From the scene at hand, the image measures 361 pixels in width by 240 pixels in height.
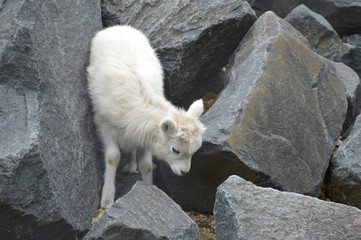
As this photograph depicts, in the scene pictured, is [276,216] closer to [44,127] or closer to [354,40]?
[44,127]

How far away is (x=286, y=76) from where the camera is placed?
23.8ft

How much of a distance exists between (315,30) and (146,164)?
17.5 ft

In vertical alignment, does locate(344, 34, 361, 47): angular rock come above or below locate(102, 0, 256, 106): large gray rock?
below

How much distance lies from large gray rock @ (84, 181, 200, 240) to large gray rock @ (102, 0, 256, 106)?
2.88 metres

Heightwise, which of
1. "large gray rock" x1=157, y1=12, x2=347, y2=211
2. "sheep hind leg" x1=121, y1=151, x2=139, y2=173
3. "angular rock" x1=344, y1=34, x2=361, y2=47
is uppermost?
"large gray rock" x1=157, y1=12, x2=347, y2=211

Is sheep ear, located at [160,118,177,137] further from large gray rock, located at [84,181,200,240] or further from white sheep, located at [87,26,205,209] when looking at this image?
large gray rock, located at [84,181,200,240]

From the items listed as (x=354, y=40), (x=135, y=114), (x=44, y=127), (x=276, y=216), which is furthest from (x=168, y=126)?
(x=354, y=40)

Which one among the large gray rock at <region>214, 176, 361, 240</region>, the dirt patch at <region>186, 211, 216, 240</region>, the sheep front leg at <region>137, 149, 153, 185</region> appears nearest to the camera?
the large gray rock at <region>214, 176, 361, 240</region>

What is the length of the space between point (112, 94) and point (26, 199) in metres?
2.11

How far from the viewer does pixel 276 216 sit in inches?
181

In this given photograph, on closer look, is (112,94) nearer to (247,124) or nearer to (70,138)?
(70,138)

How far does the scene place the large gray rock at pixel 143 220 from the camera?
5.09 metres

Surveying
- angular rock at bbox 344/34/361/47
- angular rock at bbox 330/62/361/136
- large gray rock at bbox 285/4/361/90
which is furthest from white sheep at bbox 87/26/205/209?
angular rock at bbox 344/34/361/47

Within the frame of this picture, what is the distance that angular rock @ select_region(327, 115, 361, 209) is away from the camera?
22.3 feet
